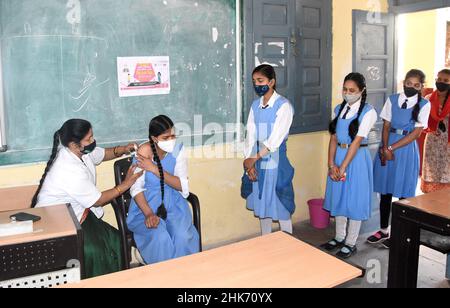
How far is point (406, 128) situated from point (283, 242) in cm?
219

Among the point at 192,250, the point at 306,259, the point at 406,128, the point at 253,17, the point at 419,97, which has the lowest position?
the point at 192,250

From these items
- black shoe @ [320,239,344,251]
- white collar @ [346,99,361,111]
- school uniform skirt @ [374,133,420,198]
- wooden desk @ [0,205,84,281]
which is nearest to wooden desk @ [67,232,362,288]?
wooden desk @ [0,205,84,281]

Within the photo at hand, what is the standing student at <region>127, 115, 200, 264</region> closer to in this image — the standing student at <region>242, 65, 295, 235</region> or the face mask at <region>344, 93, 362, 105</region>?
the standing student at <region>242, 65, 295, 235</region>

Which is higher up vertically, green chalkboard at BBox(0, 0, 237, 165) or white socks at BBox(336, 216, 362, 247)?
green chalkboard at BBox(0, 0, 237, 165)

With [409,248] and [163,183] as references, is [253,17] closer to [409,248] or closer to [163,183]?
[163,183]

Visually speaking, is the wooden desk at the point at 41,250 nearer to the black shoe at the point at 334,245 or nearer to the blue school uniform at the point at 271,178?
the blue school uniform at the point at 271,178

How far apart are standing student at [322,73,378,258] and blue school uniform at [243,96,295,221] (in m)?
0.39

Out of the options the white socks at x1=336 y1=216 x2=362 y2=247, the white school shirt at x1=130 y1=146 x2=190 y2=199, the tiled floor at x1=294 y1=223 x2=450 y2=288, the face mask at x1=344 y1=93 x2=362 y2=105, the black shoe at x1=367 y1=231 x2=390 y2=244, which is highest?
the face mask at x1=344 y1=93 x2=362 y2=105

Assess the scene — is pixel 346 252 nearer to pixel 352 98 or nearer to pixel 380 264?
pixel 380 264

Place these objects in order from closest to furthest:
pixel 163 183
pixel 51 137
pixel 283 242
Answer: pixel 283 242, pixel 163 183, pixel 51 137

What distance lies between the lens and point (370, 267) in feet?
11.3

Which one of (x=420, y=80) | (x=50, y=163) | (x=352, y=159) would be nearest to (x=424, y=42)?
(x=420, y=80)

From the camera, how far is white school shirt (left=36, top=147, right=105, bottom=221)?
2506 mm
